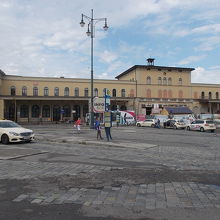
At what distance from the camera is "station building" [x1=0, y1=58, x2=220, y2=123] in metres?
59.3

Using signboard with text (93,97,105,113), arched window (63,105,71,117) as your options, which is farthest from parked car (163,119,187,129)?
arched window (63,105,71,117)

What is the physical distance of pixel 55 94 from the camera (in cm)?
6244

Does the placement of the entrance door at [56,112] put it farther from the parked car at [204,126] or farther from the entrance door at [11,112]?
the parked car at [204,126]

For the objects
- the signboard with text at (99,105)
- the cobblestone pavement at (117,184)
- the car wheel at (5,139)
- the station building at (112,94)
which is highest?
the station building at (112,94)

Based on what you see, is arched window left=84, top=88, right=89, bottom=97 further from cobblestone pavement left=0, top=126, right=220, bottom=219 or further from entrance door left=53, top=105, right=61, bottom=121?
cobblestone pavement left=0, top=126, right=220, bottom=219

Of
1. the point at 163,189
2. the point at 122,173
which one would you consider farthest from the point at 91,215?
the point at 122,173

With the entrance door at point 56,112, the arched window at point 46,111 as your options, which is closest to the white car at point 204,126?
the entrance door at point 56,112

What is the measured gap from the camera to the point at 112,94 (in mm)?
65938

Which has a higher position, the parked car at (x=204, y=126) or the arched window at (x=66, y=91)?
the arched window at (x=66, y=91)

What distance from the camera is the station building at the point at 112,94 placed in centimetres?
5934

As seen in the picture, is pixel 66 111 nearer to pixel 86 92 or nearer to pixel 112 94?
pixel 86 92

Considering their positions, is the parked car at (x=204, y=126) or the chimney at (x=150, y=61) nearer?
the parked car at (x=204, y=126)

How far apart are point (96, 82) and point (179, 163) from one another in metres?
56.0

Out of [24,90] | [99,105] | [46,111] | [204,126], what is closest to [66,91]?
[46,111]
